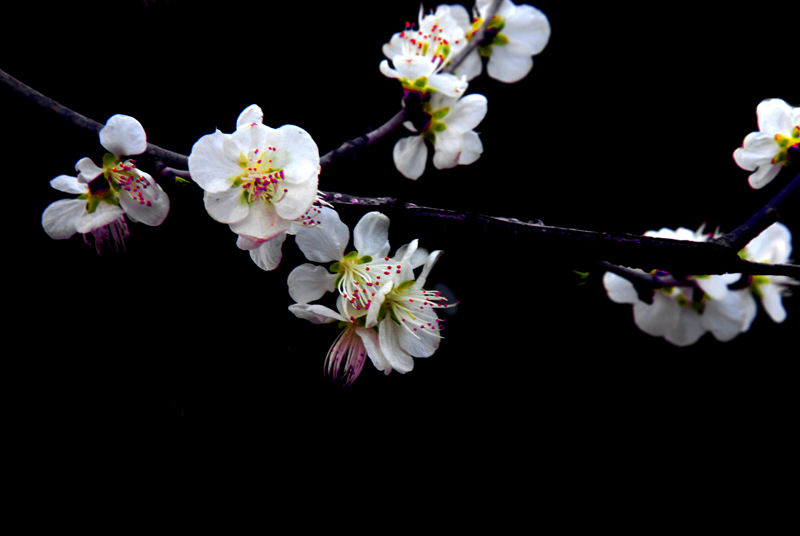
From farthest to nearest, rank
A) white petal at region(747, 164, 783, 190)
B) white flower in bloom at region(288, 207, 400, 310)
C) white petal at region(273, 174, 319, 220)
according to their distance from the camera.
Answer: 1. white petal at region(747, 164, 783, 190)
2. white flower in bloom at region(288, 207, 400, 310)
3. white petal at region(273, 174, 319, 220)

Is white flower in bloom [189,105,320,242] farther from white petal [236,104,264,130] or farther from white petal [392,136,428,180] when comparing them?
white petal [392,136,428,180]

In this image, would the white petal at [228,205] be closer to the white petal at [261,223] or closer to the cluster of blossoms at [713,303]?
the white petal at [261,223]

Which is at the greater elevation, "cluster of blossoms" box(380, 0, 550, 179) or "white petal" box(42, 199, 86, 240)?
"cluster of blossoms" box(380, 0, 550, 179)

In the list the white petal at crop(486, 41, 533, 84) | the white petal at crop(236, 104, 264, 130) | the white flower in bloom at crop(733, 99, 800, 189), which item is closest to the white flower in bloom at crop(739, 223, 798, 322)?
the white flower in bloom at crop(733, 99, 800, 189)

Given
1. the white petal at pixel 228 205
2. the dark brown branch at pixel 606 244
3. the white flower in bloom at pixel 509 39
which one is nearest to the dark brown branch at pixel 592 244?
the dark brown branch at pixel 606 244

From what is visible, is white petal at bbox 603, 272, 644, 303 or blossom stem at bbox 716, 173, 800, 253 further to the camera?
white petal at bbox 603, 272, 644, 303

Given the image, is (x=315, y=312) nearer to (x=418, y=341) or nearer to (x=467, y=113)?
(x=418, y=341)

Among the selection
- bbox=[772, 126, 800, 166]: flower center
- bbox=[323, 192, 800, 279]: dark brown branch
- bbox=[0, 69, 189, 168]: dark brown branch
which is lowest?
bbox=[0, 69, 189, 168]: dark brown branch

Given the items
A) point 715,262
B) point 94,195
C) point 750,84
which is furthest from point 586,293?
point 94,195
